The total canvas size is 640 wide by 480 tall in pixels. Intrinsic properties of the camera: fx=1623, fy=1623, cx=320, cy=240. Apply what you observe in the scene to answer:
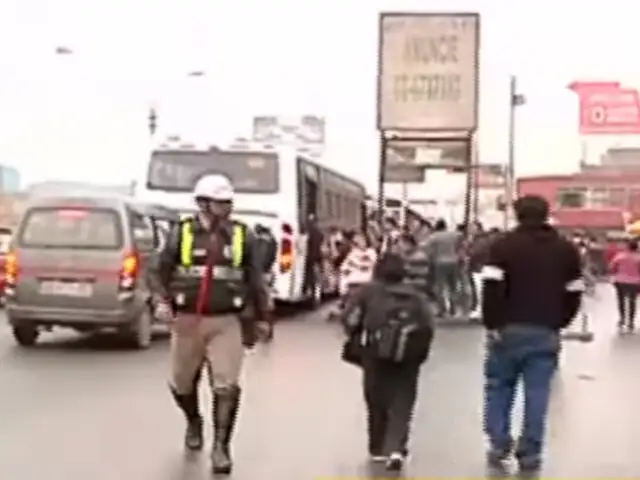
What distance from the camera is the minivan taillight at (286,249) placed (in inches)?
1052

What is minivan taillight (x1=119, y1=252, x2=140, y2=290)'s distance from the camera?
61.4 feet

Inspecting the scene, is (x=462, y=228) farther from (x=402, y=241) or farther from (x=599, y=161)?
(x=599, y=161)

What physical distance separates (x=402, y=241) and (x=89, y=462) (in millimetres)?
11976

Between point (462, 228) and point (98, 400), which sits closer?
point (98, 400)

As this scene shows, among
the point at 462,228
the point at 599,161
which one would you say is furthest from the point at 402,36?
the point at 599,161

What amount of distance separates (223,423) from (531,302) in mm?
2020

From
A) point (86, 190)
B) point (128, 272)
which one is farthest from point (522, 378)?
point (86, 190)

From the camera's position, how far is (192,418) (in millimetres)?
10469

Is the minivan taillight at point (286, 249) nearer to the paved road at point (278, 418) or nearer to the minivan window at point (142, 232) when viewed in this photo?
the paved road at point (278, 418)

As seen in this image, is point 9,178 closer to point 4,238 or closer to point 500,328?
point 4,238

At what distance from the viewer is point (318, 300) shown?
32.2 meters

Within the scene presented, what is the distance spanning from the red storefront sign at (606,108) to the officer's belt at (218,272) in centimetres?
3209

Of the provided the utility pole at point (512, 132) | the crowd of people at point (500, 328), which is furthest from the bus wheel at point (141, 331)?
the utility pole at point (512, 132)

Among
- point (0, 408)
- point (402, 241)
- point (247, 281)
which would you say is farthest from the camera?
point (402, 241)
